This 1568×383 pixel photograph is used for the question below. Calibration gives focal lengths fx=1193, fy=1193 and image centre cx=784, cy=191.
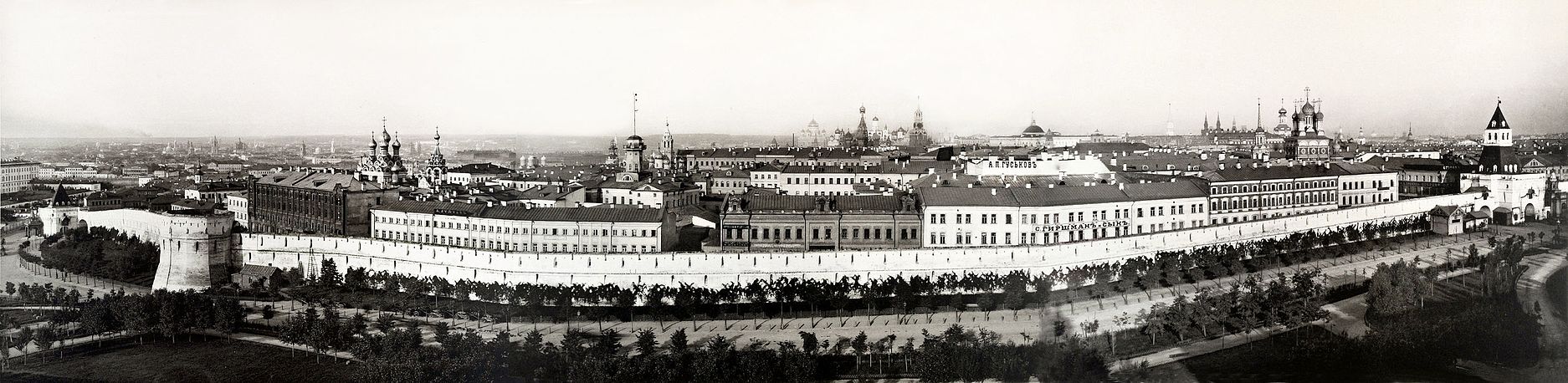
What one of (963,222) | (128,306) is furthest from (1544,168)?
(128,306)

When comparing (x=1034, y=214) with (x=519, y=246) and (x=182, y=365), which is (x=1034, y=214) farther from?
(x=182, y=365)

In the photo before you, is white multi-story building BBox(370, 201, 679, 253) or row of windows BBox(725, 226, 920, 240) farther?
white multi-story building BBox(370, 201, 679, 253)

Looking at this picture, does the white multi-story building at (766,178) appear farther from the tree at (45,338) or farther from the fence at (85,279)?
the tree at (45,338)

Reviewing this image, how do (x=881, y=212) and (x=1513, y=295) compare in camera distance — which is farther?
(x=881, y=212)

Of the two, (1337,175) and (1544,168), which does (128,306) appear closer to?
(1337,175)

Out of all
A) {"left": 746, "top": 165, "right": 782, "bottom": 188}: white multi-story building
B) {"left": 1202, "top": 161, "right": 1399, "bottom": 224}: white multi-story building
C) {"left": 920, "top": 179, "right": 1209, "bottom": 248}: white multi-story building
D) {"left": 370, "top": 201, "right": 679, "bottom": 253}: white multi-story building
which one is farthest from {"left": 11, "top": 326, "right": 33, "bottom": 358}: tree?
{"left": 1202, "top": 161, "right": 1399, "bottom": 224}: white multi-story building

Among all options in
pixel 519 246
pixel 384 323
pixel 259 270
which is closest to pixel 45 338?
pixel 384 323

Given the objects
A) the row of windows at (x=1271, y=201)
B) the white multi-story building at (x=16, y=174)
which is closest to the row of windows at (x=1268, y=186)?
the row of windows at (x=1271, y=201)

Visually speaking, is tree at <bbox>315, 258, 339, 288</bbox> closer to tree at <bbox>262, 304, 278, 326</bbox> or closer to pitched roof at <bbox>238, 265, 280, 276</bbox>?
pitched roof at <bbox>238, 265, 280, 276</bbox>
